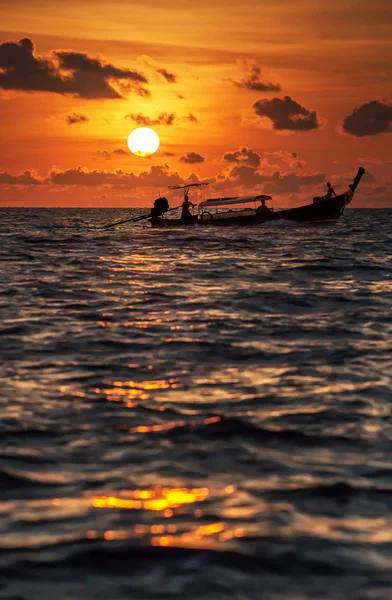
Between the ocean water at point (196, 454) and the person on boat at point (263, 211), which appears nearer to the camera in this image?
the ocean water at point (196, 454)

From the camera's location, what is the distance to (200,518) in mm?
5371

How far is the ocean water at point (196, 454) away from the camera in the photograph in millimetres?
4711

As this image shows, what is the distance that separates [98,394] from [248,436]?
231 centimetres

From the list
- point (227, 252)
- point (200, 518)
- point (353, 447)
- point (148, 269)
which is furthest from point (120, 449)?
point (227, 252)

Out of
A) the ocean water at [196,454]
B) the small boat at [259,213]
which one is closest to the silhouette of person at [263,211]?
the small boat at [259,213]

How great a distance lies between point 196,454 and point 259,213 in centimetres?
5233

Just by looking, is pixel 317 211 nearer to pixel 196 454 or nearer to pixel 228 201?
pixel 228 201

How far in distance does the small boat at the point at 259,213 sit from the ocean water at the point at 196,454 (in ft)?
140

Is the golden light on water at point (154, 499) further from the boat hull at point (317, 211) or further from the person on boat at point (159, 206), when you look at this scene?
the boat hull at point (317, 211)

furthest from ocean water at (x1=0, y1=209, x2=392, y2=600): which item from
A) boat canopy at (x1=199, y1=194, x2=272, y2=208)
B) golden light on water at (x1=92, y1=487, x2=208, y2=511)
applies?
boat canopy at (x1=199, y1=194, x2=272, y2=208)

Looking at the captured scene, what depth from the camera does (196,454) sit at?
22.4ft

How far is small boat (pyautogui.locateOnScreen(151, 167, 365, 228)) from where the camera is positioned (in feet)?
190

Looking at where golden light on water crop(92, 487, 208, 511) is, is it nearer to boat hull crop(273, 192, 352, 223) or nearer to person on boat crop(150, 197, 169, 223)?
person on boat crop(150, 197, 169, 223)

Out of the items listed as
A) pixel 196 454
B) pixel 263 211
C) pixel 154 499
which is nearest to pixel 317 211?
pixel 263 211
